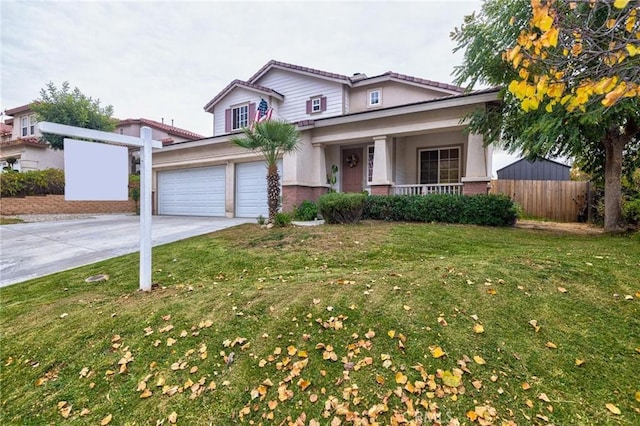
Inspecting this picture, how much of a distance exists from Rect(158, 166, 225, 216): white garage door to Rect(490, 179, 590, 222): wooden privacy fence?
12863 millimetres

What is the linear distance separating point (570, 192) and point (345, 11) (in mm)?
11892

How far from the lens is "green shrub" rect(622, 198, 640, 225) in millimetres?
8195

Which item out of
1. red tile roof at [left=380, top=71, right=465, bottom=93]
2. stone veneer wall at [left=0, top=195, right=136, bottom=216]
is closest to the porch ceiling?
red tile roof at [left=380, top=71, right=465, bottom=93]

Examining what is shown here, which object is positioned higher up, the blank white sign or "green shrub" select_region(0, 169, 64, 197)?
"green shrub" select_region(0, 169, 64, 197)

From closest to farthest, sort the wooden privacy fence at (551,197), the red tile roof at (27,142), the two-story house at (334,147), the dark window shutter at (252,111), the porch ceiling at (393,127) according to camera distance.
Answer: the porch ceiling at (393,127) < the two-story house at (334,147) < the wooden privacy fence at (551,197) < the dark window shutter at (252,111) < the red tile roof at (27,142)

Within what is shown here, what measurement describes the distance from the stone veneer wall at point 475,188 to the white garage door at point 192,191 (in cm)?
1029

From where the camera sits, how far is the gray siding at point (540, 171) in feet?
64.4

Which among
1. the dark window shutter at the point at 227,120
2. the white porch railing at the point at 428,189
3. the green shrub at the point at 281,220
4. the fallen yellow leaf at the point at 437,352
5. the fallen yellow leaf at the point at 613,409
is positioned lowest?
the fallen yellow leaf at the point at 613,409

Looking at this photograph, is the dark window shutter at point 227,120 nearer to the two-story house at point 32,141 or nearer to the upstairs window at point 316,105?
the two-story house at point 32,141

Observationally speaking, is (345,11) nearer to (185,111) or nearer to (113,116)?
(113,116)

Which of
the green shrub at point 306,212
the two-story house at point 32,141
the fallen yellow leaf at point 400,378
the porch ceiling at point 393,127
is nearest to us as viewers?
the fallen yellow leaf at point 400,378

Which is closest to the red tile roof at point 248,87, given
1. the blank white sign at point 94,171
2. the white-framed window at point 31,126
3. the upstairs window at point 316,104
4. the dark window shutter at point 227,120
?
the dark window shutter at point 227,120

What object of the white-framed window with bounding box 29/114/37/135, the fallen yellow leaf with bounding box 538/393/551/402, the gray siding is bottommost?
the fallen yellow leaf with bounding box 538/393/551/402

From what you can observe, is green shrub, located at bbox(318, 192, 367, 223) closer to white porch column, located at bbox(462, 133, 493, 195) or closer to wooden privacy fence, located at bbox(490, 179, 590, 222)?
white porch column, located at bbox(462, 133, 493, 195)
